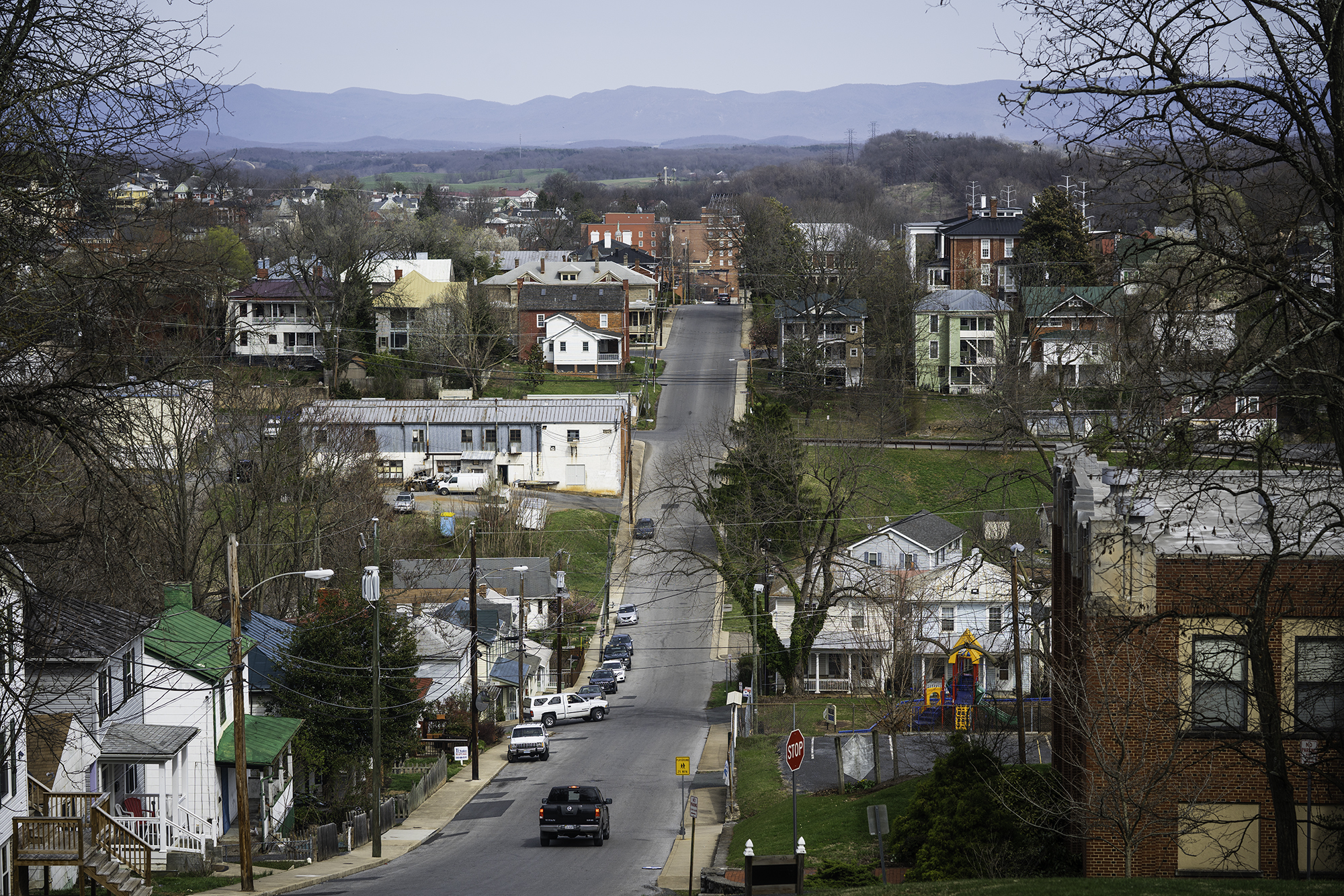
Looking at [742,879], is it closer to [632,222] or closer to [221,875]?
[221,875]

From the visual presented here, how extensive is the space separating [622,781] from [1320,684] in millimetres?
26505

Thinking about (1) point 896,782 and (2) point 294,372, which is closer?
(1) point 896,782

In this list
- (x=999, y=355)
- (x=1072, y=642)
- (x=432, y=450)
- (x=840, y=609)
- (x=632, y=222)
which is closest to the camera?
(x=1072, y=642)

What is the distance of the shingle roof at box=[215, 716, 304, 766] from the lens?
109ft

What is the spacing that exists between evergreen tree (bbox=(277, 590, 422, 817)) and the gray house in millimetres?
27983

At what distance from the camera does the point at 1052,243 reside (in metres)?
99.8

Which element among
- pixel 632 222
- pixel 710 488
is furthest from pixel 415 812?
pixel 632 222

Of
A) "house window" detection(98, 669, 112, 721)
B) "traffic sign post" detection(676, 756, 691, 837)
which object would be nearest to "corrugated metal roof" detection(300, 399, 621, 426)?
"traffic sign post" detection(676, 756, 691, 837)

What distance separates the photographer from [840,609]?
192 ft

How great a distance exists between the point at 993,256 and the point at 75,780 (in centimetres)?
9673

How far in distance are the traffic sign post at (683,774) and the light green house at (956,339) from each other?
57.8m

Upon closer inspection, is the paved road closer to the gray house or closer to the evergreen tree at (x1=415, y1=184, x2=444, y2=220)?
the gray house

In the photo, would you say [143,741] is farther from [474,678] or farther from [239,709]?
[474,678]

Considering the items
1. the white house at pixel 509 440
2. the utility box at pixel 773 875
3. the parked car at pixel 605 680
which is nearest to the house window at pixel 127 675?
the utility box at pixel 773 875
